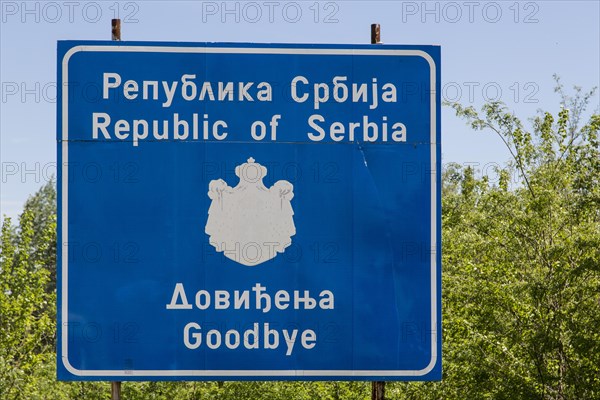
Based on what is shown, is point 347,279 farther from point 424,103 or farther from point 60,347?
point 60,347

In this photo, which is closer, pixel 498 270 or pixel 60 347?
pixel 60 347

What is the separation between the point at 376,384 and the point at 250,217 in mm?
1534

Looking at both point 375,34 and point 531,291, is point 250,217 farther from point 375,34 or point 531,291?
point 531,291


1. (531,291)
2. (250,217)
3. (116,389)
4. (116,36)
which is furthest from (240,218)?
(531,291)

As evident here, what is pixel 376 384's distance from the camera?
23.2 ft

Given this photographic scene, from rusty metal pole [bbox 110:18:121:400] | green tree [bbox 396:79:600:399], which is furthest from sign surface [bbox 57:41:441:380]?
green tree [bbox 396:79:600:399]

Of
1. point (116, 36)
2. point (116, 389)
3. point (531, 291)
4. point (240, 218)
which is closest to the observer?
point (240, 218)

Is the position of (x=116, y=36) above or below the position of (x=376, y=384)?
above

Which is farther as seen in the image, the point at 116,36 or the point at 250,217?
the point at 116,36

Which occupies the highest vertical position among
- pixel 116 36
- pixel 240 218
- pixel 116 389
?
pixel 116 36

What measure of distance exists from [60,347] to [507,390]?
360 inches

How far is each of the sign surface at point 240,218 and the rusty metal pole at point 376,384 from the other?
0.86ft

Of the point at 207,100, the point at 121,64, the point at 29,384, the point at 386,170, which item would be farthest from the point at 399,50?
the point at 29,384

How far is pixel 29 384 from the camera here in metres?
22.1
